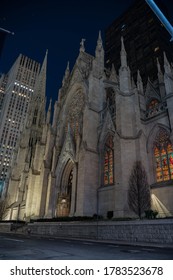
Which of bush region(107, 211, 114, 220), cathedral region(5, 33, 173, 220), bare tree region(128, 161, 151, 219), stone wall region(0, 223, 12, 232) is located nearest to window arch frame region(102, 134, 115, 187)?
cathedral region(5, 33, 173, 220)

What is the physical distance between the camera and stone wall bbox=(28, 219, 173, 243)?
11929 mm

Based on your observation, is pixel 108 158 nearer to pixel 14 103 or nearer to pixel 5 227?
pixel 5 227

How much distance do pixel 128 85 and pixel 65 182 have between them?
1760 centimetres

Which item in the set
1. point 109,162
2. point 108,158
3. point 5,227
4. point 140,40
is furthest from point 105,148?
point 140,40

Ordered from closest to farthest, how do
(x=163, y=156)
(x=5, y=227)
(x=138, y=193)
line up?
1. (x=138, y=193)
2. (x=163, y=156)
3. (x=5, y=227)

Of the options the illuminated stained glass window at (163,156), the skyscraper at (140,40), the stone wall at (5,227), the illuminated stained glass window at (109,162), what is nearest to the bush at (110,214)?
the illuminated stained glass window at (109,162)

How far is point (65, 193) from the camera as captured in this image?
102 feet

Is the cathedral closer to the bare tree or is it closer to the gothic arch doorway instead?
the gothic arch doorway

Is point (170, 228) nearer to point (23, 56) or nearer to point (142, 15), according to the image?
point (142, 15)

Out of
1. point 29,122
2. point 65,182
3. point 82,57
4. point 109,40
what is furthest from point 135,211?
point 109,40

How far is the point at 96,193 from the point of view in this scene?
2431 cm

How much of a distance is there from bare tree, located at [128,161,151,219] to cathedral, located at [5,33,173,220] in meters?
0.94

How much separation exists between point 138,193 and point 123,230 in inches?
201

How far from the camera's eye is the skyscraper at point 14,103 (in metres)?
97.6
